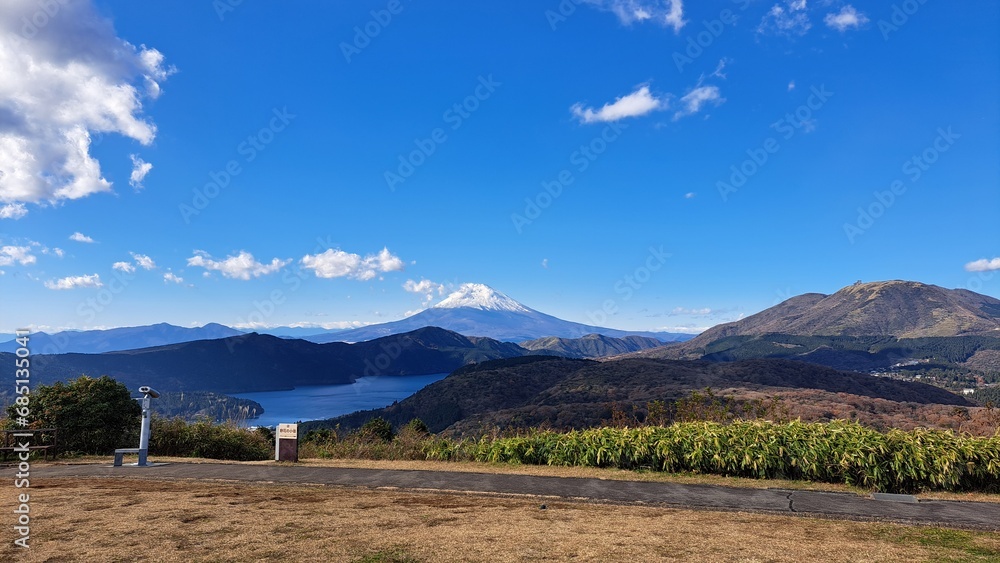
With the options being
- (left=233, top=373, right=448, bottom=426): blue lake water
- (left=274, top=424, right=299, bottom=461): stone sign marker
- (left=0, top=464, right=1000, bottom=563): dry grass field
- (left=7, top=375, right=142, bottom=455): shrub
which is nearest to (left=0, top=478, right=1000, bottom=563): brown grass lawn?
(left=0, top=464, right=1000, bottom=563): dry grass field

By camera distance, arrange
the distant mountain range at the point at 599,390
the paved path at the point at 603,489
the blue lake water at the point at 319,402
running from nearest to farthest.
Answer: the paved path at the point at 603,489 < the distant mountain range at the point at 599,390 < the blue lake water at the point at 319,402

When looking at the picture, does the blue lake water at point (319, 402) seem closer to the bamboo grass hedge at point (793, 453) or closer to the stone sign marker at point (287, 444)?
the stone sign marker at point (287, 444)

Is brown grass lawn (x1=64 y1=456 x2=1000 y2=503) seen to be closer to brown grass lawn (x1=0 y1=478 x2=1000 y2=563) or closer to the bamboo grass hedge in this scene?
the bamboo grass hedge

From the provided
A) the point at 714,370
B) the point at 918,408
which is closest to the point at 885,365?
the point at 714,370

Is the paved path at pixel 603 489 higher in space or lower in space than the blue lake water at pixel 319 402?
higher

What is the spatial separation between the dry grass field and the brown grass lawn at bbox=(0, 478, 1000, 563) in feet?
0.05

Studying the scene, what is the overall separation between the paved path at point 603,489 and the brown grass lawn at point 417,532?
579mm

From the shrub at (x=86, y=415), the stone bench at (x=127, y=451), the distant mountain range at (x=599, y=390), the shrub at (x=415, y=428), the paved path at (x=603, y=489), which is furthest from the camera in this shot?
the distant mountain range at (x=599, y=390)

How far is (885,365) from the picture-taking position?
198500 millimetres

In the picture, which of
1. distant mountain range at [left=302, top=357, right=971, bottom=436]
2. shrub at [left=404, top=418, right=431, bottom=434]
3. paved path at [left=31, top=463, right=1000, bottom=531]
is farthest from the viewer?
distant mountain range at [left=302, top=357, right=971, bottom=436]

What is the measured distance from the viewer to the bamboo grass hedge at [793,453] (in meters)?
9.73

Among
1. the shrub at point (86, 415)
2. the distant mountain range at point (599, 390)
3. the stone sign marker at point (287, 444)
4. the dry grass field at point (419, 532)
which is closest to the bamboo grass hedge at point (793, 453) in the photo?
the dry grass field at point (419, 532)

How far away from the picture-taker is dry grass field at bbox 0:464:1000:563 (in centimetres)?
546

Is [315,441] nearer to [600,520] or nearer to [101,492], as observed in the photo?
[101,492]
